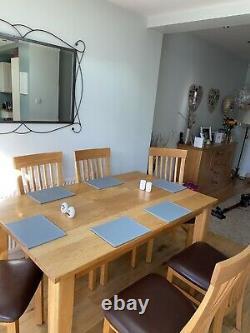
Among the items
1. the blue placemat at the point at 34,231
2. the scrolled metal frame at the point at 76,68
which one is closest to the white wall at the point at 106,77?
the scrolled metal frame at the point at 76,68

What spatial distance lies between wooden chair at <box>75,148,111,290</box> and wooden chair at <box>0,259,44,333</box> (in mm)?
713

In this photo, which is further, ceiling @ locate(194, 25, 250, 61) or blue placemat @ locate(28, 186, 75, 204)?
ceiling @ locate(194, 25, 250, 61)

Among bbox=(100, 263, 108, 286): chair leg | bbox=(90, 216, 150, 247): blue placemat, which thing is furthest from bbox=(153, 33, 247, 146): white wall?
bbox=(90, 216, 150, 247): blue placemat

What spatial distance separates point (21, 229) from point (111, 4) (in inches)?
83.1

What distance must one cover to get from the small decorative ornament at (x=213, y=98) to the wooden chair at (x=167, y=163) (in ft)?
7.33

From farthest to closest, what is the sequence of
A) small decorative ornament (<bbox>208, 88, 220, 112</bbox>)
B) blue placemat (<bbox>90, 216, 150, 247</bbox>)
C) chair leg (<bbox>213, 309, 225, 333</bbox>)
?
1. small decorative ornament (<bbox>208, 88, 220, 112</bbox>)
2. chair leg (<bbox>213, 309, 225, 333</bbox>)
3. blue placemat (<bbox>90, 216, 150, 247</bbox>)

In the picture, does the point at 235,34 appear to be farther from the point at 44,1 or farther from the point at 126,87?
the point at 44,1

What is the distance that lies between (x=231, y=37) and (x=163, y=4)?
5.35 feet

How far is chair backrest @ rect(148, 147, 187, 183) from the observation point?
238 centimetres

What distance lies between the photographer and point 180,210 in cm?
163

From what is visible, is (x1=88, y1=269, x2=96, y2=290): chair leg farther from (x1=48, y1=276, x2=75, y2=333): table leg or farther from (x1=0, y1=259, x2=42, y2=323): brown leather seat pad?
(x1=48, y1=276, x2=75, y2=333): table leg

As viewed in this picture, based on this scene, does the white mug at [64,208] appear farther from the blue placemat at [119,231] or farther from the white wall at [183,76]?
the white wall at [183,76]

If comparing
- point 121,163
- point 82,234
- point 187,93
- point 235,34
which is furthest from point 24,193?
point 235,34

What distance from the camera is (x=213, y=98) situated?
4.29 metres
